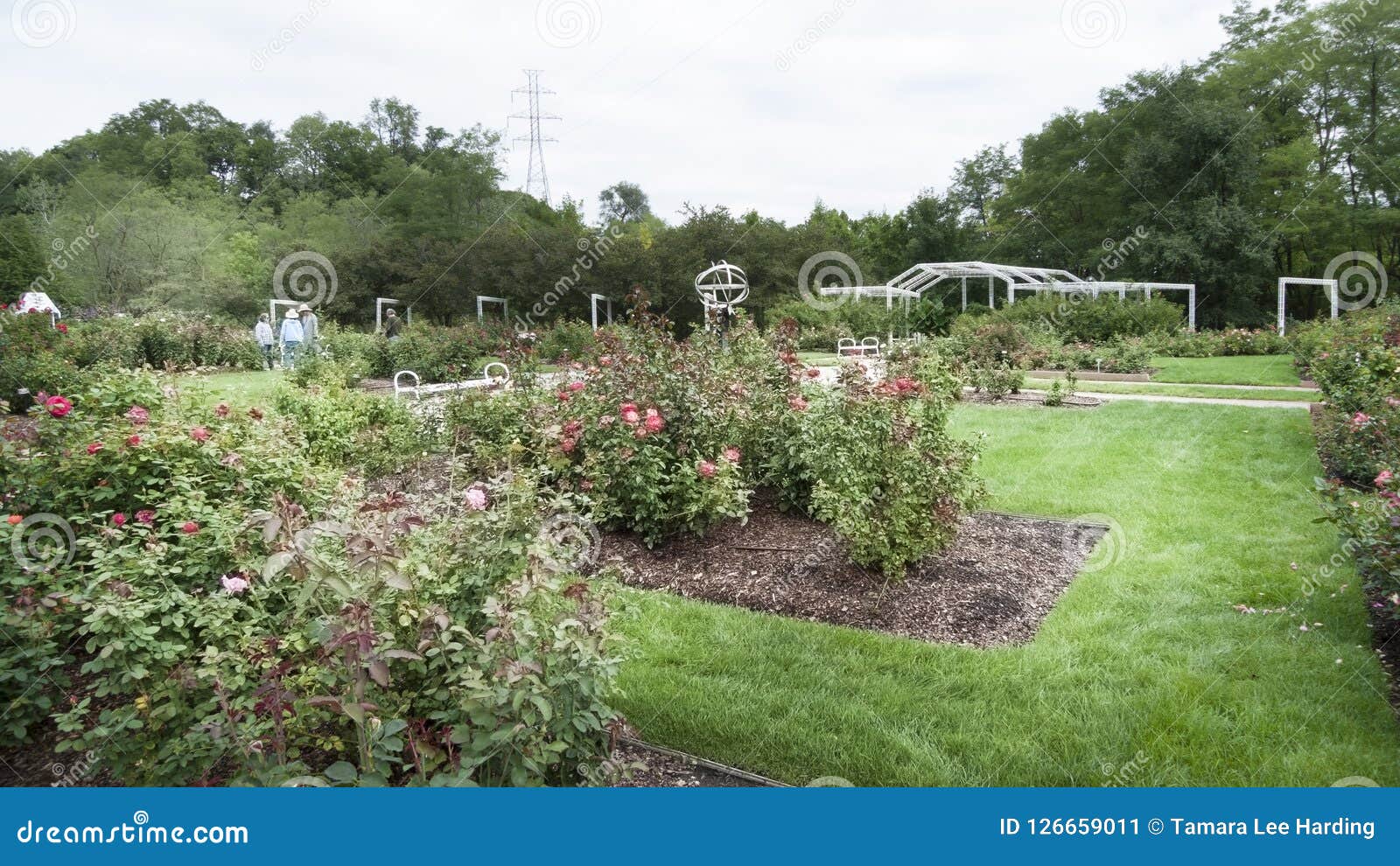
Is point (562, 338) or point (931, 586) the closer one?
point (931, 586)

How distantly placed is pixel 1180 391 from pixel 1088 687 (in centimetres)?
1065

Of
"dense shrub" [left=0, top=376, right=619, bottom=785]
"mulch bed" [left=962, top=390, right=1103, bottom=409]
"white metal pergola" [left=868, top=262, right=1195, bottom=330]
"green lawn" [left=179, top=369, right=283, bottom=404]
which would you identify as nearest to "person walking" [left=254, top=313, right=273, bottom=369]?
"green lawn" [left=179, top=369, right=283, bottom=404]

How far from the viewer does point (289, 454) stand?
4.21 metres

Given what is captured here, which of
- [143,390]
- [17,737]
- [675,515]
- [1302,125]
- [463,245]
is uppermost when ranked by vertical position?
[1302,125]

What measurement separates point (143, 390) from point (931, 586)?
4234 mm

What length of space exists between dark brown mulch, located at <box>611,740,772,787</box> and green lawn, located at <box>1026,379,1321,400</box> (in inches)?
412

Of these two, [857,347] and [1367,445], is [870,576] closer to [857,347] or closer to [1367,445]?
[1367,445]

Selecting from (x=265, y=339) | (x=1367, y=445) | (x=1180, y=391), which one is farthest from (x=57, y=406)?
(x=265, y=339)

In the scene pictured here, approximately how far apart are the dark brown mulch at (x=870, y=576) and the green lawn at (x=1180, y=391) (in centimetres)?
771

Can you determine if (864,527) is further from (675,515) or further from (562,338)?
(562,338)

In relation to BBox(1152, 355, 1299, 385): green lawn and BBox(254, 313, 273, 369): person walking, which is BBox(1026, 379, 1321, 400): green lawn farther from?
BBox(254, 313, 273, 369): person walking

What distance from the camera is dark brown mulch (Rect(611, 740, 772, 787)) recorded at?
2887mm

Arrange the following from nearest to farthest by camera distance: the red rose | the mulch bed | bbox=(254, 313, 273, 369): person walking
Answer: the red rose → the mulch bed → bbox=(254, 313, 273, 369): person walking

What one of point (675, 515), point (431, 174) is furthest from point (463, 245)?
point (675, 515)
